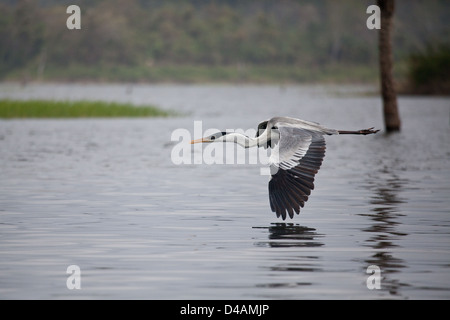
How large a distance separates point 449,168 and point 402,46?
156 metres

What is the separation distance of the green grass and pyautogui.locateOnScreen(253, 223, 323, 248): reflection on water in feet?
98.4

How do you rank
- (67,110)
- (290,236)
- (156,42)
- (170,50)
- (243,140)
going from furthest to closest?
1. (156,42)
2. (170,50)
3. (67,110)
4. (243,140)
5. (290,236)

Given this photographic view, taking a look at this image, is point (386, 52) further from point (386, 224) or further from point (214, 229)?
point (214, 229)

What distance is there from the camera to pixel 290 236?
12.0 metres

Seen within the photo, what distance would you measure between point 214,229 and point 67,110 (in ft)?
101

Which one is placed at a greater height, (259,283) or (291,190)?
(291,190)

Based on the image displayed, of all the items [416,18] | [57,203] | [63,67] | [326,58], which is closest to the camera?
[57,203]

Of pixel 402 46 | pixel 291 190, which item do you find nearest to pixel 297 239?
pixel 291 190

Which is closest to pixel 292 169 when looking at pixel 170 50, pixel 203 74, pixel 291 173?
pixel 291 173

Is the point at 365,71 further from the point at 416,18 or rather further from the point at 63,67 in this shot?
the point at 416,18

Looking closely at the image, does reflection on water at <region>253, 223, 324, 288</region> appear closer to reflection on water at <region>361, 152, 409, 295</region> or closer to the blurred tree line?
reflection on water at <region>361, 152, 409, 295</region>

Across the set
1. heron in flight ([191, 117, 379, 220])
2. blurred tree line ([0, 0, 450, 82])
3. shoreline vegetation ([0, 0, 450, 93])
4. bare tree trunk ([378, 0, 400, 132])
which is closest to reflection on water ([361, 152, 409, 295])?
heron in flight ([191, 117, 379, 220])

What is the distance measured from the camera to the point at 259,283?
936cm

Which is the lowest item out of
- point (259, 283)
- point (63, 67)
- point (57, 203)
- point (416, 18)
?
point (259, 283)
